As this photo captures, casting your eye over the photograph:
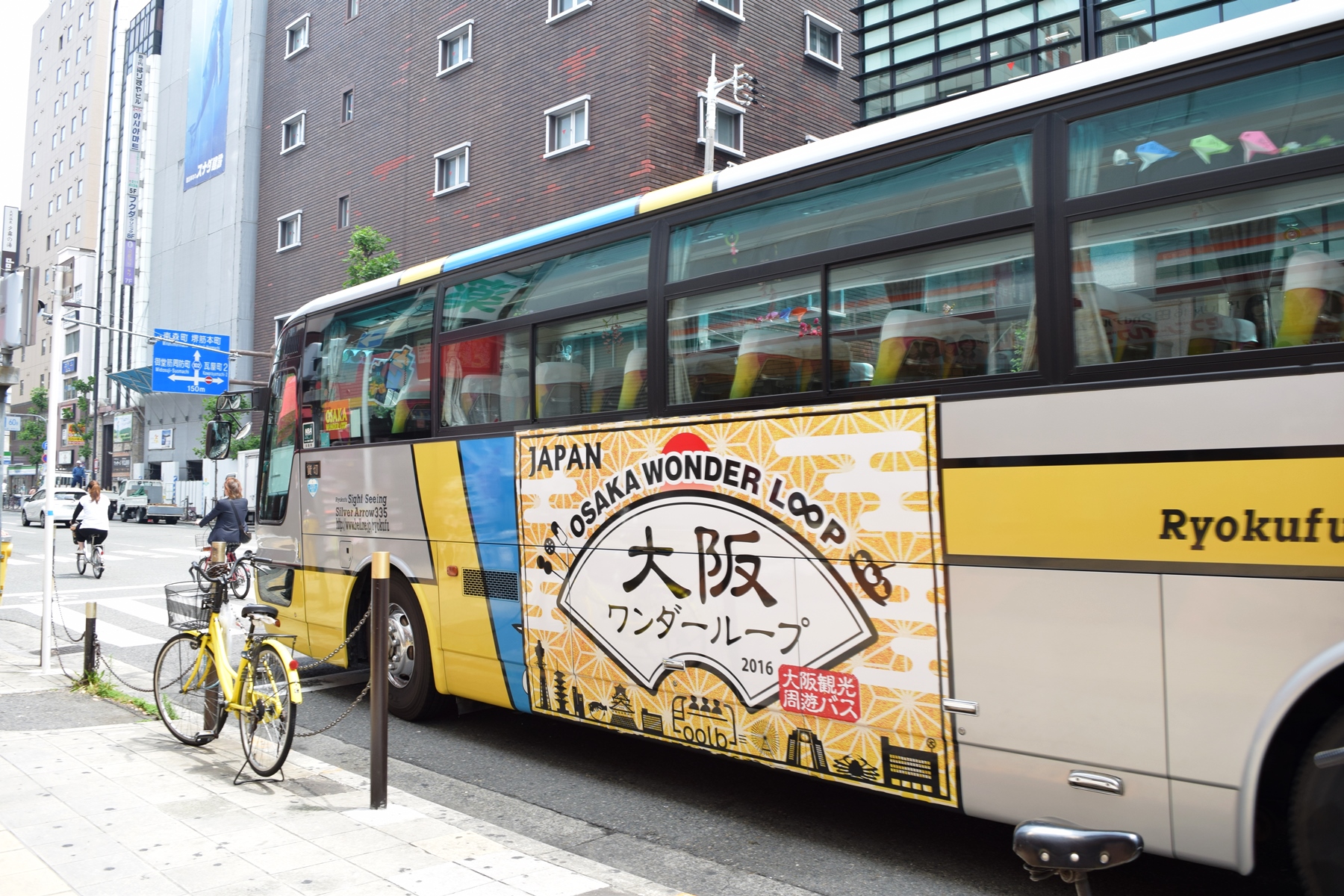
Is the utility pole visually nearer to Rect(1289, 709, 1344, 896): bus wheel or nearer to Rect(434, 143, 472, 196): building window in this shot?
Rect(434, 143, 472, 196): building window

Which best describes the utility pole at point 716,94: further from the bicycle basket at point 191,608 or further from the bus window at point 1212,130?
the bus window at point 1212,130

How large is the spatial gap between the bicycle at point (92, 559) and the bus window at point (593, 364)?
Answer: 15.4 metres

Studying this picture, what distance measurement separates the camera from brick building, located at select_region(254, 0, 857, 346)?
20859mm

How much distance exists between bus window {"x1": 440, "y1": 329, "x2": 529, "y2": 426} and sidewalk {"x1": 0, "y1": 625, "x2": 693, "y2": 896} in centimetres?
234

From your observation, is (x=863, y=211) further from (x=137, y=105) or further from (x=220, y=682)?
(x=137, y=105)

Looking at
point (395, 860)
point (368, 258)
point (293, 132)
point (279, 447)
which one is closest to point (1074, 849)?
point (395, 860)

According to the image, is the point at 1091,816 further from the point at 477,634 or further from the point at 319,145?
the point at 319,145

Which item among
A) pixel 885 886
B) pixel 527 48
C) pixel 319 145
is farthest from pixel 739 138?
pixel 885 886

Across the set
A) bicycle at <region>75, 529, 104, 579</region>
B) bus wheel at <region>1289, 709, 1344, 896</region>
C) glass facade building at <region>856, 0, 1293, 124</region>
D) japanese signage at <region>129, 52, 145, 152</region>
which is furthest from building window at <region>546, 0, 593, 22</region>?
japanese signage at <region>129, 52, 145, 152</region>

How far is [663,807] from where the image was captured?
5410 mm

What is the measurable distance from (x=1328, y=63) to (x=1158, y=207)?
0.67 m

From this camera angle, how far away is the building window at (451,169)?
25.0 metres

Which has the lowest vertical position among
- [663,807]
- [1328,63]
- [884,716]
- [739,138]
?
[663,807]

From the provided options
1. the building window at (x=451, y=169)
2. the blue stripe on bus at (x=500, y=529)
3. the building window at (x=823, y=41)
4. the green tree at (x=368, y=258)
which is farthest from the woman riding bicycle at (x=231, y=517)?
the building window at (x=823, y=41)
